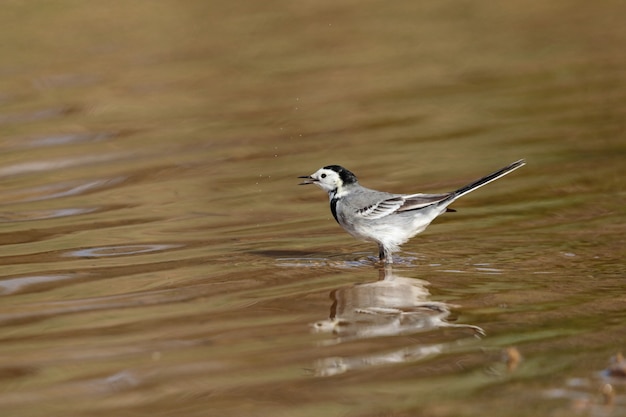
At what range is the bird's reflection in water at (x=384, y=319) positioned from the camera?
24.9 ft

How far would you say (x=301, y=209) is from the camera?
12062 millimetres

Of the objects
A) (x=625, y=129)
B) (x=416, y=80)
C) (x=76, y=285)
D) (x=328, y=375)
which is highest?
(x=416, y=80)

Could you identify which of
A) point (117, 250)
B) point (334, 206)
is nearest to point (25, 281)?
point (117, 250)

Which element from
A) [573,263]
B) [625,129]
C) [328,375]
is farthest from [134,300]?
[625,129]

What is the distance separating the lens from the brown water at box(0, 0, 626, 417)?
732 centimetres

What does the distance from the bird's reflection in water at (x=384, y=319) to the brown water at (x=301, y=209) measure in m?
0.03

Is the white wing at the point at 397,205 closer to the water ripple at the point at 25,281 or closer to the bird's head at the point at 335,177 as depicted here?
the bird's head at the point at 335,177

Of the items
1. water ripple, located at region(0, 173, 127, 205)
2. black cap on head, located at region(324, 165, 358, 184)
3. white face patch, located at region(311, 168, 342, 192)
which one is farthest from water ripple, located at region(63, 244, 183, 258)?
water ripple, located at region(0, 173, 127, 205)

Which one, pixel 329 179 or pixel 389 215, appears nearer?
pixel 389 215

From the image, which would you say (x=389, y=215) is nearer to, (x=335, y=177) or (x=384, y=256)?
(x=384, y=256)

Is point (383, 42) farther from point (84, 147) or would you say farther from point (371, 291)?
point (371, 291)

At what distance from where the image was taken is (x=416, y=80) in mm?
16766

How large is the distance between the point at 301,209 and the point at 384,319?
356 centimetres

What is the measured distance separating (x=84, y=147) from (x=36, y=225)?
126 inches
